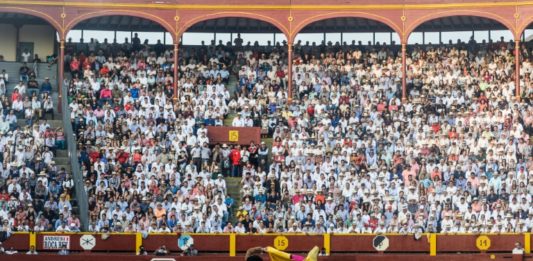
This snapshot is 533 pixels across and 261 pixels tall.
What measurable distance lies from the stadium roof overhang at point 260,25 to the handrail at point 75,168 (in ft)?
18.4

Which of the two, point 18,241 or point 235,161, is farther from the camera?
point 235,161

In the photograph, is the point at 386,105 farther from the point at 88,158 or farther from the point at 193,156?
the point at 88,158

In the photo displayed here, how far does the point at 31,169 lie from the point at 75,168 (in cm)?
117

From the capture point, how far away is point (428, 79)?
35062 mm

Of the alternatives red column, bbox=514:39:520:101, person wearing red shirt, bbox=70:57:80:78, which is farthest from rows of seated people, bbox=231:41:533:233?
person wearing red shirt, bbox=70:57:80:78

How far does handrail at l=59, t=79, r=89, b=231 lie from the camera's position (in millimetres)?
29094

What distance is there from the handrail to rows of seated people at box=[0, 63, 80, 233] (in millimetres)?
222

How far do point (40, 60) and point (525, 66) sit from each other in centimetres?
1539

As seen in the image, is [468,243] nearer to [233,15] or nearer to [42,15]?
[233,15]

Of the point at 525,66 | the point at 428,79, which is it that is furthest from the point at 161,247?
the point at 525,66

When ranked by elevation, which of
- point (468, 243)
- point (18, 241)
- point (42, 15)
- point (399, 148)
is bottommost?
point (468, 243)

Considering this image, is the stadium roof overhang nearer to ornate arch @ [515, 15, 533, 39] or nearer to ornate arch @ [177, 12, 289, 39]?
ornate arch @ [177, 12, 289, 39]

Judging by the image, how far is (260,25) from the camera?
1539 inches

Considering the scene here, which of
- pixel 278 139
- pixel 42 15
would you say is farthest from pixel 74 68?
pixel 278 139
